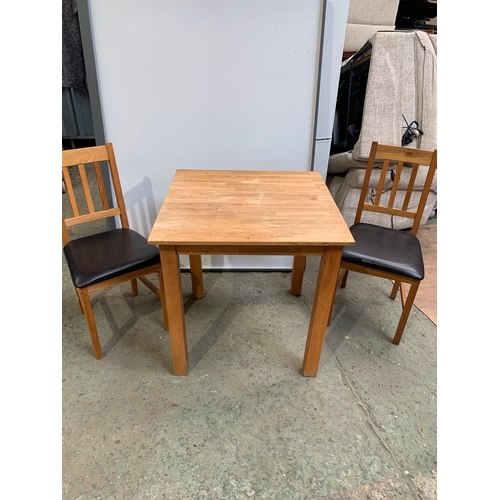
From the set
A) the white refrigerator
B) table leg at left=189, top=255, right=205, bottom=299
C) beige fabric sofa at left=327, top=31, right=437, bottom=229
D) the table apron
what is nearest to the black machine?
beige fabric sofa at left=327, top=31, right=437, bottom=229

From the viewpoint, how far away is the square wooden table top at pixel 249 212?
131cm

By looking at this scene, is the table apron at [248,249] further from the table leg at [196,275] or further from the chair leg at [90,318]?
the table leg at [196,275]

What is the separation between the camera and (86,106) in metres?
4.20

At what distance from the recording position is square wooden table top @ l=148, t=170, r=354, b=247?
131cm

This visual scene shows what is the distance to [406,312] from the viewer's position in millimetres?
1777

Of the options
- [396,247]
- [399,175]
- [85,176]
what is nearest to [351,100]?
[399,175]

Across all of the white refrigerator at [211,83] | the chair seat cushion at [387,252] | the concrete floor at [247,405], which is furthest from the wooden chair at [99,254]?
the chair seat cushion at [387,252]

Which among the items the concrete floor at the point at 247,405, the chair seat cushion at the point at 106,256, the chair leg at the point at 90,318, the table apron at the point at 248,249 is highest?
the table apron at the point at 248,249

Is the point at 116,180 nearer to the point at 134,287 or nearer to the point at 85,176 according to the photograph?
the point at 85,176

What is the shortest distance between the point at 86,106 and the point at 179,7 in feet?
9.73

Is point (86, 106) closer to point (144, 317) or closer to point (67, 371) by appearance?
point (144, 317)

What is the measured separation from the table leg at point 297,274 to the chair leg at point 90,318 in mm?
1130

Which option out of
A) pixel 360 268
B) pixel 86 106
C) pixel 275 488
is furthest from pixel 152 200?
pixel 86 106

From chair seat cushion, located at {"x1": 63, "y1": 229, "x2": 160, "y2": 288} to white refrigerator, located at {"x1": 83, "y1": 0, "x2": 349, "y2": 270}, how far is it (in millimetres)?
499
